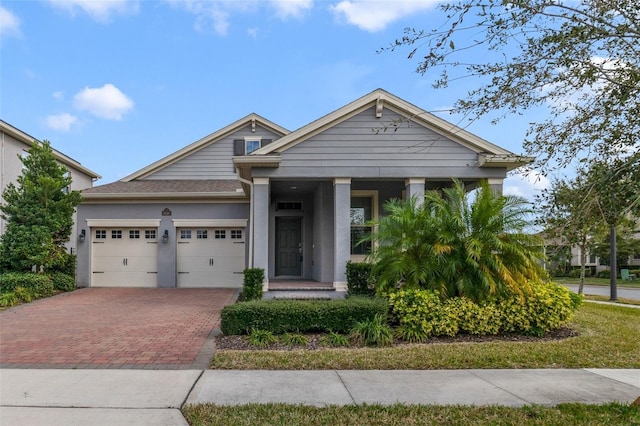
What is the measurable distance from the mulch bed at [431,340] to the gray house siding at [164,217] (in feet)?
25.0

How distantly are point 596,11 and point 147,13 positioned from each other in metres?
8.90

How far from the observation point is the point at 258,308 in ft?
22.8

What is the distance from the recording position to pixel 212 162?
16812 millimetres

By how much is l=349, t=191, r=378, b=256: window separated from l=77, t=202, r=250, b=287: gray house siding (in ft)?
13.8

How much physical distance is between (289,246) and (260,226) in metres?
3.75

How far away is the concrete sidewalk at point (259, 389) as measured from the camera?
3945 millimetres

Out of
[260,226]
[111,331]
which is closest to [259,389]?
[111,331]

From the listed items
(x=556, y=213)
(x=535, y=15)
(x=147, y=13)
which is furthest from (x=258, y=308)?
(x=147, y=13)

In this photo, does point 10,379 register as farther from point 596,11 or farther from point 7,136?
point 7,136

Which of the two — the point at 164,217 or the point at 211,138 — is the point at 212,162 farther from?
the point at 164,217

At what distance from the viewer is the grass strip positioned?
371cm

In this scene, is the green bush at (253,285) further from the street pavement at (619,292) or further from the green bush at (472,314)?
the street pavement at (619,292)

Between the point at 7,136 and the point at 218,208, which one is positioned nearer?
the point at 218,208

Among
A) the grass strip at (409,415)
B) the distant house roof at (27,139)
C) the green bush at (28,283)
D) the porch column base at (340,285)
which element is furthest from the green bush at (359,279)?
the distant house roof at (27,139)
